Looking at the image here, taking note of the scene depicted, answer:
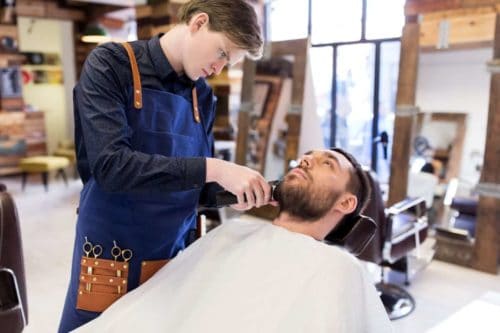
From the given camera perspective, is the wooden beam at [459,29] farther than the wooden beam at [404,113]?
No

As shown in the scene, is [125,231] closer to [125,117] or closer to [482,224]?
[125,117]

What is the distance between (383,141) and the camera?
8.76 feet

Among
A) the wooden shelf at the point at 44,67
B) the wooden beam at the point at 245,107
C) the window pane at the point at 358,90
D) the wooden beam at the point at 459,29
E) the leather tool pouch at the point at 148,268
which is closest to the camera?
the leather tool pouch at the point at 148,268

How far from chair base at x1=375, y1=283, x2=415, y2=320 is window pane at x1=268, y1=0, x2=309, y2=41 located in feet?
8.60

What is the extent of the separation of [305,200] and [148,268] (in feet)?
1.54

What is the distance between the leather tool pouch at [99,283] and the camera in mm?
1133

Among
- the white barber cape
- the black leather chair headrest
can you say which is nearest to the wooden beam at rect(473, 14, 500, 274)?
the black leather chair headrest

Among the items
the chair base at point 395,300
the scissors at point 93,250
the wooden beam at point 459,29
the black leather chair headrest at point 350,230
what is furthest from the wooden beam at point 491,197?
the scissors at point 93,250

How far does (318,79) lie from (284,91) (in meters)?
0.40

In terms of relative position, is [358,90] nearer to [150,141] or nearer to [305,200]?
[305,200]

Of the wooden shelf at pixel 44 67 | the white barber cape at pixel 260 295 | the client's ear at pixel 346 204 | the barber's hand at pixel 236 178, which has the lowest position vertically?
the white barber cape at pixel 260 295

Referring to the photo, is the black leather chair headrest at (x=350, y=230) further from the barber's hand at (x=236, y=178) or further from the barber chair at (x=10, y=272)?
the barber chair at (x=10, y=272)

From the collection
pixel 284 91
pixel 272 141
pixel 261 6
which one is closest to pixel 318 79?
pixel 284 91

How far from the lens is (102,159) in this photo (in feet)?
3.15
